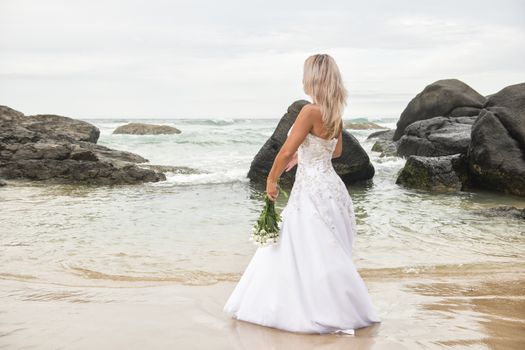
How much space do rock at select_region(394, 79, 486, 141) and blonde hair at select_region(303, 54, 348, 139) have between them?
20.6m

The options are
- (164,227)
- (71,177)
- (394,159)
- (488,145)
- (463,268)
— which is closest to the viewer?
(463,268)

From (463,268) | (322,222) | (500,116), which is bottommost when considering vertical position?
(463,268)

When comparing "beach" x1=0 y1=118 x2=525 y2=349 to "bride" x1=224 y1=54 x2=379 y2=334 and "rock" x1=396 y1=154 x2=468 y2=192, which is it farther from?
"rock" x1=396 y1=154 x2=468 y2=192

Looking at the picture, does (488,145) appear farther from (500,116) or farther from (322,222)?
(322,222)

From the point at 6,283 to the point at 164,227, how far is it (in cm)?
398

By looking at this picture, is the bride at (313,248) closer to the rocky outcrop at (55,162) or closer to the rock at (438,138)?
the rocky outcrop at (55,162)

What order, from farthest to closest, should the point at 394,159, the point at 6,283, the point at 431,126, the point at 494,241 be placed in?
the point at 394,159 → the point at 431,126 → the point at 494,241 → the point at 6,283

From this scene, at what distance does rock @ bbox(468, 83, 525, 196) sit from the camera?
13984 millimetres

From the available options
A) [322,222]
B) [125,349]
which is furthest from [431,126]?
[125,349]

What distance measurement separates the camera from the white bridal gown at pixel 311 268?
168 inches

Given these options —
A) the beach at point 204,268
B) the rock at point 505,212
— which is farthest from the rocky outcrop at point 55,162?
the rock at point 505,212

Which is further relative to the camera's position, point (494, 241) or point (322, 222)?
point (494, 241)

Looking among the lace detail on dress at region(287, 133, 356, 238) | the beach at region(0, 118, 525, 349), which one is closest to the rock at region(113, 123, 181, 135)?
the beach at region(0, 118, 525, 349)

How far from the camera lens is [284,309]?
431 cm
